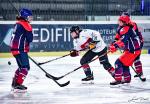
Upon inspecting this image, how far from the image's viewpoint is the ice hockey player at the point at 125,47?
7.16 meters

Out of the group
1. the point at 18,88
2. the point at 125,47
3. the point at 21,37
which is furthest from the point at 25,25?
the point at 125,47

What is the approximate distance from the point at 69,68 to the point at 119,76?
3.09 metres

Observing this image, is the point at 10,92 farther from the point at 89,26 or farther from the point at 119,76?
the point at 89,26

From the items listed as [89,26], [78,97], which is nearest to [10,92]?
[78,97]

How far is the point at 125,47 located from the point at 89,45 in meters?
0.59

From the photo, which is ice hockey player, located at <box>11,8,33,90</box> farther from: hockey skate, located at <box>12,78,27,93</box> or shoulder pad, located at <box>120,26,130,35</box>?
shoulder pad, located at <box>120,26,130,35</box>

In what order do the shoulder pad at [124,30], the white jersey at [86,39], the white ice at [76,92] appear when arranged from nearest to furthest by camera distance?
the white ice at [76,92]
the shoulder pad at [124,30]
the white jersey at [86,39]

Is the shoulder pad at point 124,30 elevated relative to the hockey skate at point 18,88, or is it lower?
elevated

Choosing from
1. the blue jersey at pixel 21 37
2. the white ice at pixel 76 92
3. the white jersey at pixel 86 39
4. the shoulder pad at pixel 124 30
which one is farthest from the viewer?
the white jersey at pixel 86 39

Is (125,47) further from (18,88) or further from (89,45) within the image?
(18,88)

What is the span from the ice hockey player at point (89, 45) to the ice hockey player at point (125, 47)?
330 millimetres

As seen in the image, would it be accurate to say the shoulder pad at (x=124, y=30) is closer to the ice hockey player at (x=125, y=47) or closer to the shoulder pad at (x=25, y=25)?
the ice hockey player at (x=125, y=47)

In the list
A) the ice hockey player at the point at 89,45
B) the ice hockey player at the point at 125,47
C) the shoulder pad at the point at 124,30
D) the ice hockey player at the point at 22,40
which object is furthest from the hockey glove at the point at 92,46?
the ice hockey player at the point at 22,40

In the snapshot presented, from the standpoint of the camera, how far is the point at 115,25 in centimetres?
1516
